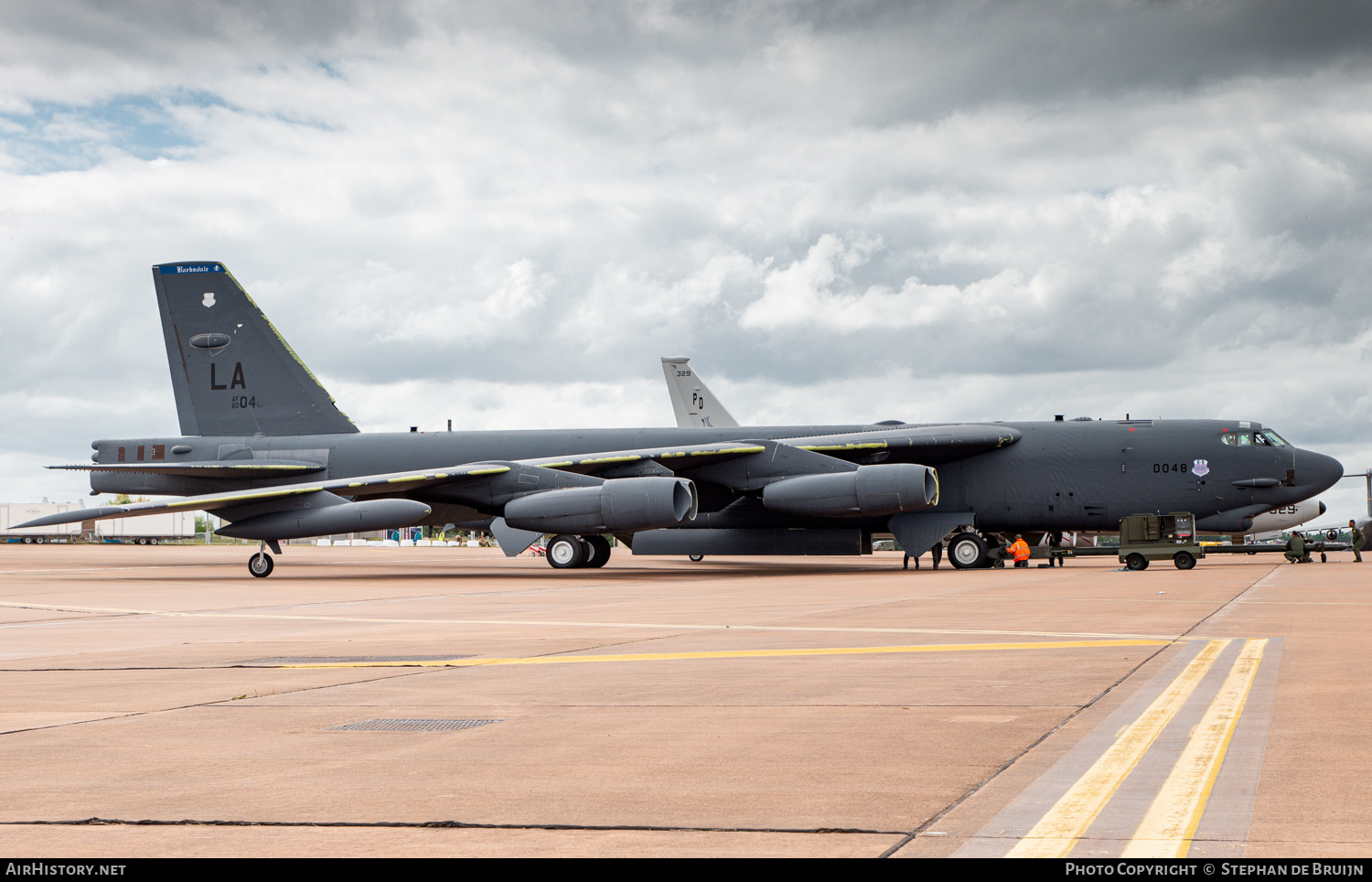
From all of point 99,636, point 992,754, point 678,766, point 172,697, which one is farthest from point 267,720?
point 99,636

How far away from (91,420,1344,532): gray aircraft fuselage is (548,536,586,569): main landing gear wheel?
86.0 inches

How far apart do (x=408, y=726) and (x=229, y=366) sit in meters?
28.7

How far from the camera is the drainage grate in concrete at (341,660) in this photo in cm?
933

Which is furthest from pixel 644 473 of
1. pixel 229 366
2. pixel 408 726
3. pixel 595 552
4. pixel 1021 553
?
pixel 408 726

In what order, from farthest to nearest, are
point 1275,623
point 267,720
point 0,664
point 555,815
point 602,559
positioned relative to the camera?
point 602,559
point 1275,623
point 0,664
point 267,720
point 555,815

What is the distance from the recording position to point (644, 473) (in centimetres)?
2822

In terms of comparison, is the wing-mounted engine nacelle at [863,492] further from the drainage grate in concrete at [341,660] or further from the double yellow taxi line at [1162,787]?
the double yellow taxi line at [1162,787]

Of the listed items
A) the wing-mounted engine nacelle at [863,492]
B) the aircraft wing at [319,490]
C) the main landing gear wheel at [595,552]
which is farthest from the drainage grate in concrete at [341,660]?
the main landing gear wheel at [595,552]

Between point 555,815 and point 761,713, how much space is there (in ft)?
8.03

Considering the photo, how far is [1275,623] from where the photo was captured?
11.7 meters

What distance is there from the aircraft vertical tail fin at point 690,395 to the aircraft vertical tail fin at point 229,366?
1573 centimetres

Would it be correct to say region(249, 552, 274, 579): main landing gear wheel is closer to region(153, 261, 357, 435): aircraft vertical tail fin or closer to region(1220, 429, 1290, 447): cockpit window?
region(153, 261, 357, 435): aircraft vertical tail fin

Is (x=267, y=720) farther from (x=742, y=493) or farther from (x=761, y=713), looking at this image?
(x=742, y=493)

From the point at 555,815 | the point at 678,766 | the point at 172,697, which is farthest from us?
the point at 172,697
